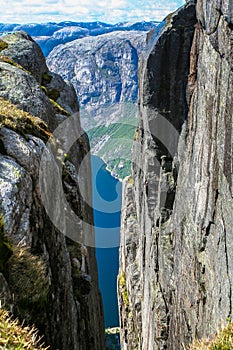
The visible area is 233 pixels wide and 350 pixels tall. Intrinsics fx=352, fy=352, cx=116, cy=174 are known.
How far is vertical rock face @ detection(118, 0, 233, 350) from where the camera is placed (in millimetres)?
17656

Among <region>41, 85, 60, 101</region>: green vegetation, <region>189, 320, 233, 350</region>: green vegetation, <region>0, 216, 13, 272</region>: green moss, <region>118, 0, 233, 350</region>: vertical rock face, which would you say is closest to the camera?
<region>189, 320, 233, 350</region>: green vegetation

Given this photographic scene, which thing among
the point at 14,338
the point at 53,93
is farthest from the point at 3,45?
the point at 14,338

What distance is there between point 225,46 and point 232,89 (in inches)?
88.7

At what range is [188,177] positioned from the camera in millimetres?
25312

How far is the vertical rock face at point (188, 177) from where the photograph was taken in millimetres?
17656

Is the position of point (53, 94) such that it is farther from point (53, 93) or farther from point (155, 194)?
point (155, 194)

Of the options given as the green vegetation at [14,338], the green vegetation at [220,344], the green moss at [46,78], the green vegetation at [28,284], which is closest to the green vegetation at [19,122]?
the green vegetation at [28,284]

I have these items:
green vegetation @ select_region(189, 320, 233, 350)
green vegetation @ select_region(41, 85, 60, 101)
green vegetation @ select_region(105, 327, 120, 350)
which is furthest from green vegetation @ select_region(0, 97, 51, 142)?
green vegetation @ select_region(105, 327, 120, 350)

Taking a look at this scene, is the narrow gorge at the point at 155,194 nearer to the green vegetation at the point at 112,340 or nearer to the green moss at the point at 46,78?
the green moss at the point at 46,78

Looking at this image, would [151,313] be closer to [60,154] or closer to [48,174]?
[60,154]

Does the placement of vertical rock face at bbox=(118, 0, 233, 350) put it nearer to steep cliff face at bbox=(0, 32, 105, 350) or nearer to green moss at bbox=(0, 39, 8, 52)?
steep cliff face at bbox=(0, 32, 105, 350)

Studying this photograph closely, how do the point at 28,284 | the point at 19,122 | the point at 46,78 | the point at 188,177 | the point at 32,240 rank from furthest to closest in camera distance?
the point at 46,78 < the point at 188,177 < the point at 19,122 < the point at 32,240 < the point at 28,284

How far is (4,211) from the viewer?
1265 cm

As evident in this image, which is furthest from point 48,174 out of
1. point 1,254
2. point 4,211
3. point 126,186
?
point 126,186
